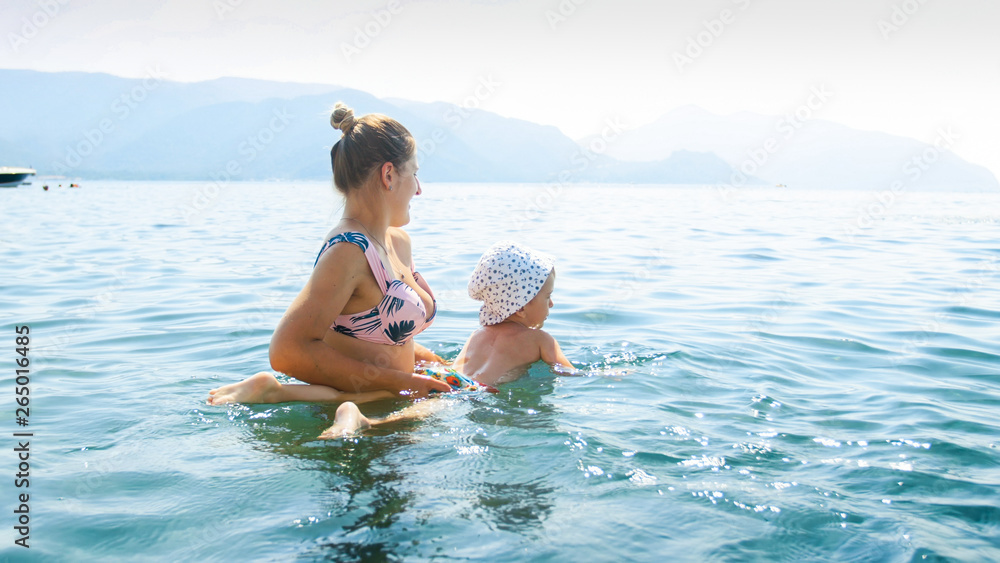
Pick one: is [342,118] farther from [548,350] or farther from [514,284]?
[548,350]

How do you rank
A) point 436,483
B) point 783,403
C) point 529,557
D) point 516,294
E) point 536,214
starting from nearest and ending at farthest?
point 529,557, point 436,483, point 783,403, point 516,294, point 536,214

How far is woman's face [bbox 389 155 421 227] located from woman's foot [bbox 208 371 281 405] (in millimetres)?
1189

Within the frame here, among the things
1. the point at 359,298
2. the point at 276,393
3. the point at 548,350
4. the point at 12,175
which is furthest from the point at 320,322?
the point at 12,175

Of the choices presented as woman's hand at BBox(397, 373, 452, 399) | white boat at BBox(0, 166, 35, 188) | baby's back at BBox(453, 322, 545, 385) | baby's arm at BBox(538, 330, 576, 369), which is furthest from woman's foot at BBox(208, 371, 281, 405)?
white boat at BBox(0, 166, 35, 188)

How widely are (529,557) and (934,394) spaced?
12.1 ft

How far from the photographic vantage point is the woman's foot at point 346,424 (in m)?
3.45

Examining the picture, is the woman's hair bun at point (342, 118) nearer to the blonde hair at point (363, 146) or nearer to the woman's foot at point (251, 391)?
the blonde hair at point (363, 146)

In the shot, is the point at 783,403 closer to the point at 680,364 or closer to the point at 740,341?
the point at 680,364

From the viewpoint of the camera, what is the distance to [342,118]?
408cm

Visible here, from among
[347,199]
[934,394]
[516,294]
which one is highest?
[347,199]

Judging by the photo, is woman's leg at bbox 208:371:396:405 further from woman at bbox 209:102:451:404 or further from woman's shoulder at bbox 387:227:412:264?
woman's shoulder at bbox 387:227:412:264

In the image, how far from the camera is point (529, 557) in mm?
2514

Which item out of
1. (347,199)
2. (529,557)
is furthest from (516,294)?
(529,557)

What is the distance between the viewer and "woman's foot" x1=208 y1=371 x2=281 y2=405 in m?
3.96
